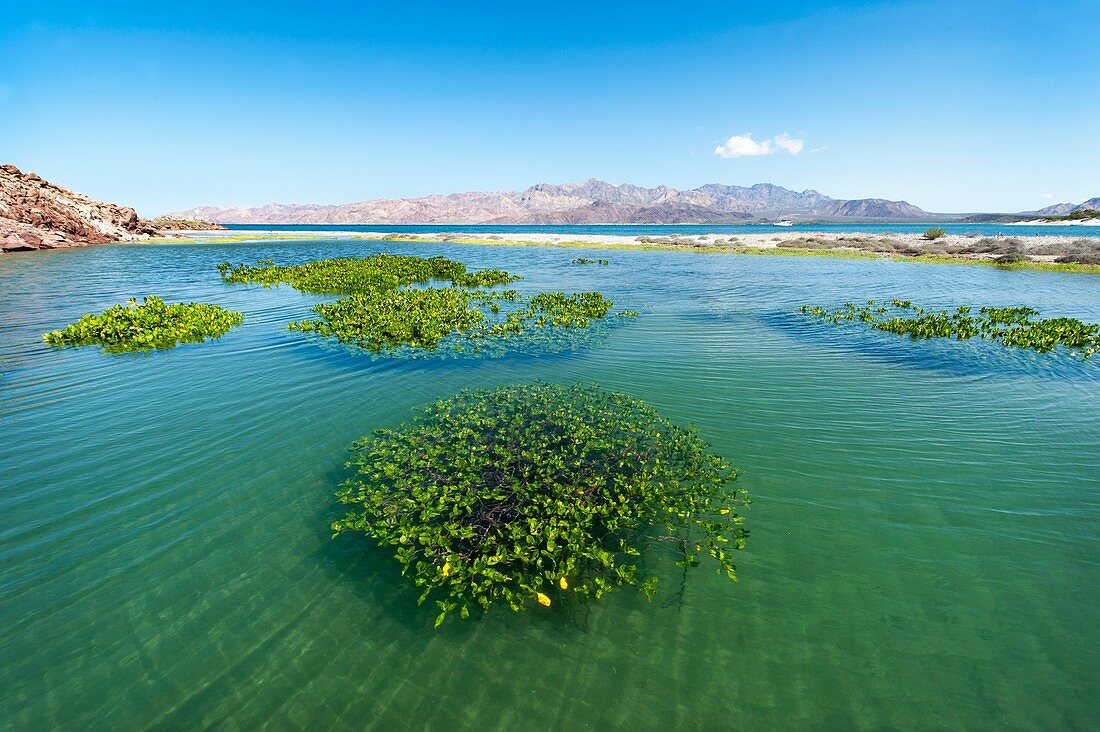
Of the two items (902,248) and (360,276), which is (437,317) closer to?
(360,276)

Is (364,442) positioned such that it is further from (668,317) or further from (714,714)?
(668,317)

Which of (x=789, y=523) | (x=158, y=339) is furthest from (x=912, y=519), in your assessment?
(x=158, y=339)

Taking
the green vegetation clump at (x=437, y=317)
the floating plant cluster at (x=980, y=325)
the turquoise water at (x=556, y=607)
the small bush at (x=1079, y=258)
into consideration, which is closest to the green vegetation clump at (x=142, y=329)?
the turquoise water at (x=556, y=607)

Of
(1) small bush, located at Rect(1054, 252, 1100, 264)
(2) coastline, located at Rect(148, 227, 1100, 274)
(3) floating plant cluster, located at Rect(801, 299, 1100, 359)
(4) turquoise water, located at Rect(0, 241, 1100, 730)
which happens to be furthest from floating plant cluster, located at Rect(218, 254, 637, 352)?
(1) small bush, located at Rect(1054, 252, 1100, 264)

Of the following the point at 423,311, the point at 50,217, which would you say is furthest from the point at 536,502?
the point at 50,217

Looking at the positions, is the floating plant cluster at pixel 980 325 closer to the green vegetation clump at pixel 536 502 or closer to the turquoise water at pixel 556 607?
the turquoise water at pixel 556 607

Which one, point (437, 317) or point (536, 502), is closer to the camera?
point (536, 502)
